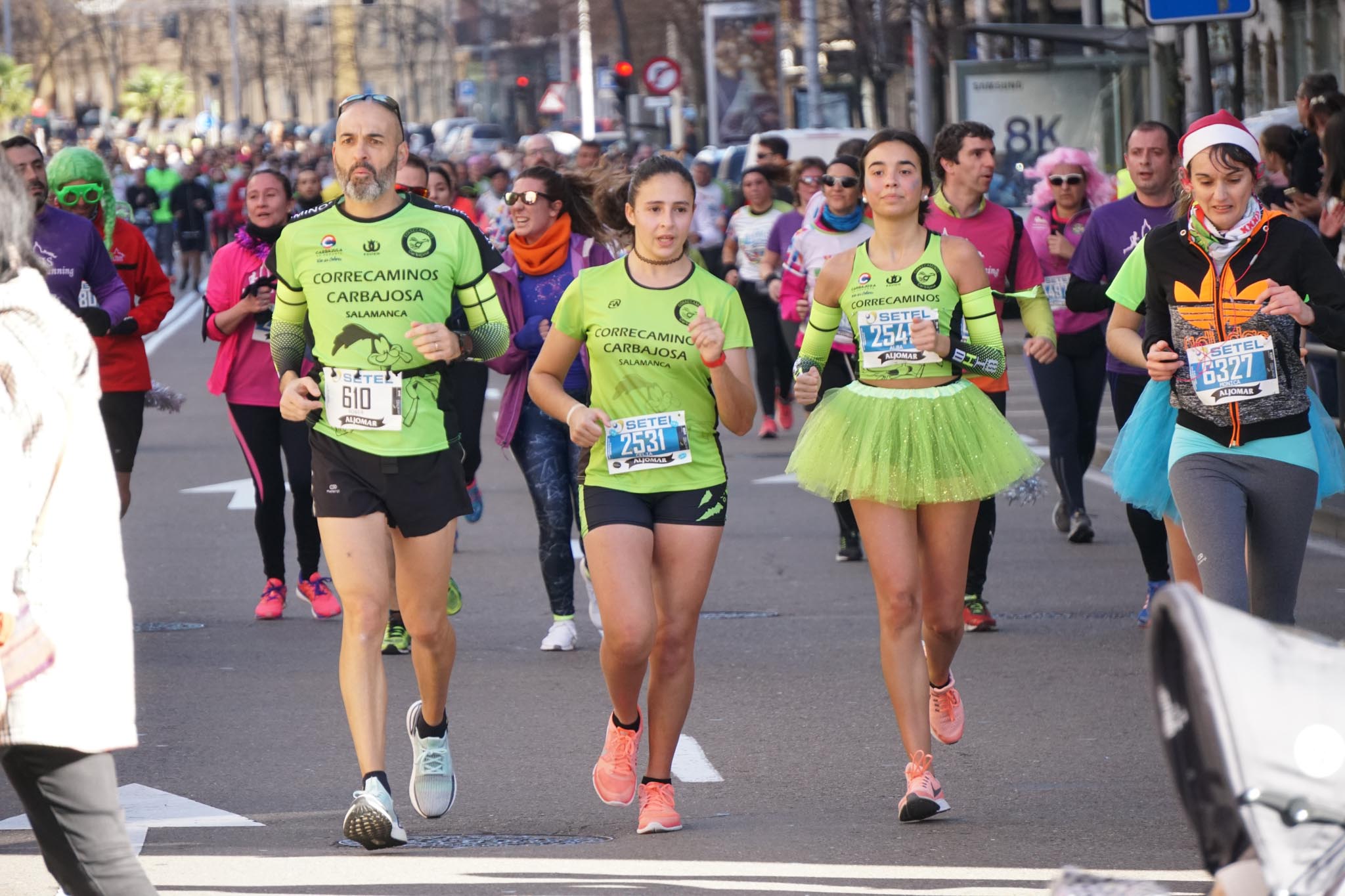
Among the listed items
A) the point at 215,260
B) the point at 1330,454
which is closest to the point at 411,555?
the point at 1330,454

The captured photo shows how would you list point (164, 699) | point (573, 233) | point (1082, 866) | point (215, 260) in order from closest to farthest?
point (1082, 866) → point (164, 699) → point (573, 233) → point (215, 260)

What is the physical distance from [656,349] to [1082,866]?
1.82 meters

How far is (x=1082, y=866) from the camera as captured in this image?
5801 millimetres

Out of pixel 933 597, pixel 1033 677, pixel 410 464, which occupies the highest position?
pixel 410 464

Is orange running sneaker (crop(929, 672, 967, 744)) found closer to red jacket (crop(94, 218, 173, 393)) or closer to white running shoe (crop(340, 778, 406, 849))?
white running shoe (crop(340, 778, 406, 849))

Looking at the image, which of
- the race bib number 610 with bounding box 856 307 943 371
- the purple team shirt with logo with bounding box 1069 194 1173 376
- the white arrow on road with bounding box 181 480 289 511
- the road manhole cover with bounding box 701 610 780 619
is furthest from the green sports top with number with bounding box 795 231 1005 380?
the white arrow on road with bounding box 181 480 289 511

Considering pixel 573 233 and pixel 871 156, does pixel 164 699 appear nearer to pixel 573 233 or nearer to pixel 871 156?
pixel 573 233

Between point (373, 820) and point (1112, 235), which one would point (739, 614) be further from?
point (373, 820)

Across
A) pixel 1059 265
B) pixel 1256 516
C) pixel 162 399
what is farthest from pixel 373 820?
pixel 1059 265

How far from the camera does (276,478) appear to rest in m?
10.2

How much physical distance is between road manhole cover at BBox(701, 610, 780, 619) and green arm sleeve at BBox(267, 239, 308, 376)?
3952 mm

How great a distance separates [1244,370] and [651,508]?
67.4 inches

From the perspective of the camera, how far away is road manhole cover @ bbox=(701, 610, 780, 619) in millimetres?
10258

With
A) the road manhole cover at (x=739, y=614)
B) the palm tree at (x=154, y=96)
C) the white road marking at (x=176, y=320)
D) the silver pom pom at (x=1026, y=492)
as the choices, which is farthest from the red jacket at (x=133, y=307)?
the palm tree at (x=154, y=96)
